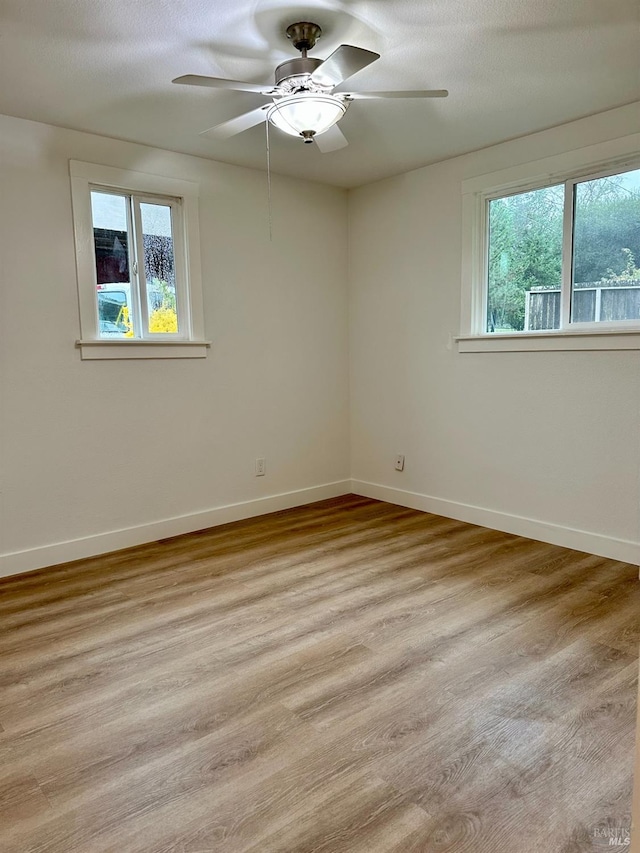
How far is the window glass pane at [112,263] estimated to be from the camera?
3359 mm

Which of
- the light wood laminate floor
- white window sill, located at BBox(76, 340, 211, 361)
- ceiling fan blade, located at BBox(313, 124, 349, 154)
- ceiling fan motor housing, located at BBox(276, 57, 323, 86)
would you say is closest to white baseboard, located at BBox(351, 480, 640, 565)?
the light wood laminate floor

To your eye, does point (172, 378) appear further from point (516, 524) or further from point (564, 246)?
point (564, 246)

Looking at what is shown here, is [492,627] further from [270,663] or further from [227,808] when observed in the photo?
[227,808]

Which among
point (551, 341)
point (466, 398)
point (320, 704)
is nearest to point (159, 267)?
point (466, 398)

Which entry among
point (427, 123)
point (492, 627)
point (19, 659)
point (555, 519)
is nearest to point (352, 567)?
point (492, 627)

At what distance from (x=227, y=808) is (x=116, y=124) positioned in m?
3.20

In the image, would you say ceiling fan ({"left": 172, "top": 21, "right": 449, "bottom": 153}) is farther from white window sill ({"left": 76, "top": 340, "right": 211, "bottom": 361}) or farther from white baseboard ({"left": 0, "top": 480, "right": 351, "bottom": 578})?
white baseboard ({"left": 0, "top": 480, "right": 351, "bottom": 578})

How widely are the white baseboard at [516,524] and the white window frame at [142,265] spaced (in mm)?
1814

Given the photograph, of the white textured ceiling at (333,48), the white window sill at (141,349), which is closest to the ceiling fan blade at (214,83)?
the white textured ceiling at (333,48)

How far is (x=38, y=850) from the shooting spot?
137cm

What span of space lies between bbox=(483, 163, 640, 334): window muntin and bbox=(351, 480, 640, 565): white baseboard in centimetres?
119

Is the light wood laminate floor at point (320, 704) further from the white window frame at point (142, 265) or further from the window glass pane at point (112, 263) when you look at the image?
the window glass pane at point (112, 263)

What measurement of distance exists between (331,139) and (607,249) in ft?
5.35

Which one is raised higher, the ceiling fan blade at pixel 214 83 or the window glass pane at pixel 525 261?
the ceiling fan blade at pixel 214 83
